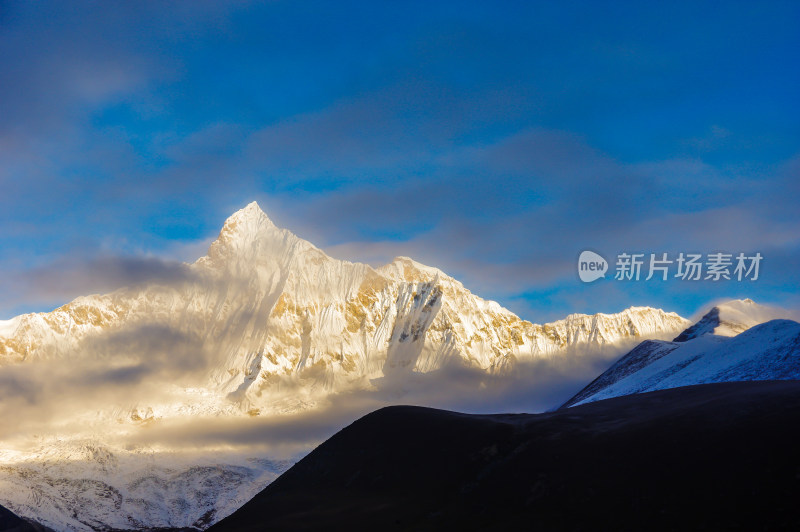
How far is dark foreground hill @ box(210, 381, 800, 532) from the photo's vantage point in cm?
5612

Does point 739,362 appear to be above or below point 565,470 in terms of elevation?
above

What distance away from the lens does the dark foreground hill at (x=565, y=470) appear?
5612cm

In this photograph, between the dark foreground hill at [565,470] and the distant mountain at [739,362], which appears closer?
the dark foreground hill at [565,470]

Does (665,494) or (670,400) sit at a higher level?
(670,400)

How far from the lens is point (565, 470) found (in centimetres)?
6706

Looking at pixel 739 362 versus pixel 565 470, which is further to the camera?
pixel 739 362

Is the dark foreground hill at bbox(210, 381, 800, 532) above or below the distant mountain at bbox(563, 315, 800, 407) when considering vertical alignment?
below

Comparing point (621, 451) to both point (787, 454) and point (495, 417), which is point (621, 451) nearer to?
point (787, 454)

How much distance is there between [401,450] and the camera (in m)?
80.3

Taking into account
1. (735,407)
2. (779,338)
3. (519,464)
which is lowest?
(519,464)

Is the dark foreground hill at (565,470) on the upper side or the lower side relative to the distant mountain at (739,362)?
lower

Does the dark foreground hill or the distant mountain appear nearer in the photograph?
the dark foreground hill

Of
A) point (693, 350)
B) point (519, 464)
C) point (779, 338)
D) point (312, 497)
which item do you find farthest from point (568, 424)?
point (693, 350)

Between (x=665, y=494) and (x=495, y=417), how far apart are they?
98.3ft
